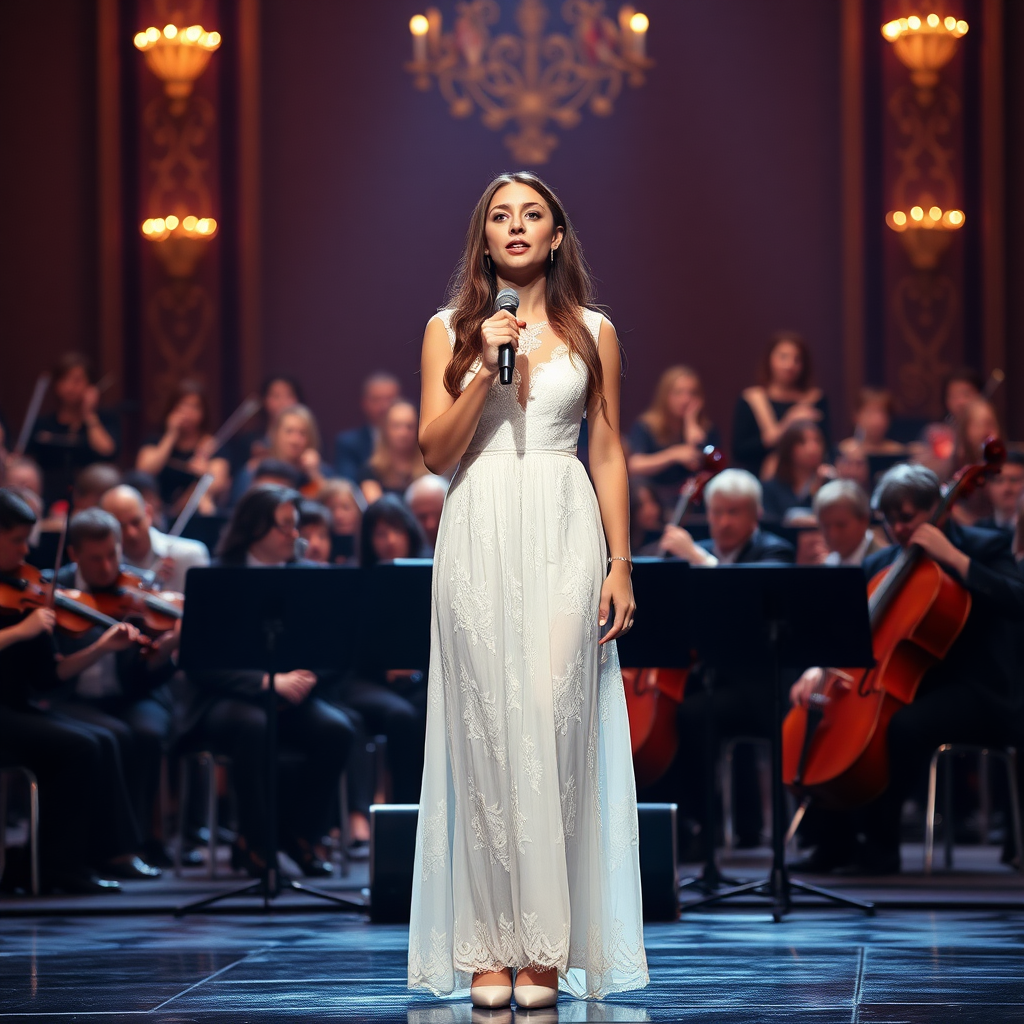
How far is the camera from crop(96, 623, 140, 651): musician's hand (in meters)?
5.05

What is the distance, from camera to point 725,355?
9.58 m

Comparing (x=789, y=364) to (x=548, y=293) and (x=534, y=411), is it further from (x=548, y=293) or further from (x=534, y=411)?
(x=534, y=411)

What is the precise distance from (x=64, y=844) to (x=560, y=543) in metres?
2.56

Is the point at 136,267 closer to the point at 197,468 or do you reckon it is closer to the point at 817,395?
the point at 197,468

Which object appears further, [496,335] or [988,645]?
[988,645]

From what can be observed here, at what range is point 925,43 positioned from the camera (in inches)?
350

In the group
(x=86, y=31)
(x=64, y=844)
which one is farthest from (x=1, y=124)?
(x=64, y=844)

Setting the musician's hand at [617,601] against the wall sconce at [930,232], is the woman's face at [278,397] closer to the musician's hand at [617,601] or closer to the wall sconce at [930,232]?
the wall sconce at [930,232]

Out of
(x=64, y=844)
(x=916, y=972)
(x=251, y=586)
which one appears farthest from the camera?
(x=64, y=844)

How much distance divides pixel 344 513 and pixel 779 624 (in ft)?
8.44

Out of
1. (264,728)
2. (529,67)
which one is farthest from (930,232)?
(264,728)

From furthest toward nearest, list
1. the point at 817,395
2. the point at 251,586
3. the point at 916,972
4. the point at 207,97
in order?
the point at 207,97
the point at 817,395
the point at 251,586
the point at 916,972

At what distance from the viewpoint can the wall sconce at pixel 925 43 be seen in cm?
888

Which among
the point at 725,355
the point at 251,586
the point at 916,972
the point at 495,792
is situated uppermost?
the point at 725,355
